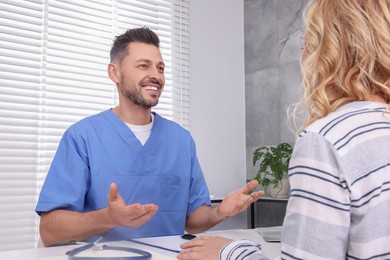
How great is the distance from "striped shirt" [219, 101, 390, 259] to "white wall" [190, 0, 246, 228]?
98.0 inches

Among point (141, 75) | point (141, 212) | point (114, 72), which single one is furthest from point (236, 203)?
point (114, 72)

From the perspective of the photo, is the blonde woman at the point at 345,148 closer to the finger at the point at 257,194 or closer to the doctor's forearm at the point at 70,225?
the finger at the point at 257,194

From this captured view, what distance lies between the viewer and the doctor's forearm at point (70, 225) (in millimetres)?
1370

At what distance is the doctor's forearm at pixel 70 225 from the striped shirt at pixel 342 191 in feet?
2.88

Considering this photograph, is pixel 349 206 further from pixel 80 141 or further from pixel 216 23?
pixel 216 23

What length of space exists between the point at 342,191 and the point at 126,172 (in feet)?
3.94

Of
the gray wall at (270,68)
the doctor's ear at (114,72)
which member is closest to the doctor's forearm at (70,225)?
the doctor's ear at (114,72)

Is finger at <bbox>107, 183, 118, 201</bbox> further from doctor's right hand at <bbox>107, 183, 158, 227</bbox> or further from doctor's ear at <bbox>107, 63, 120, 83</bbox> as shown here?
doctor's ear at <bbox>107, 63, 120, 83</bbox>

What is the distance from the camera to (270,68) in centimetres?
319

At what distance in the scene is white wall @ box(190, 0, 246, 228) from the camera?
3117 millimetres

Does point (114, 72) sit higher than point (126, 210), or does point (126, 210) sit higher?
point (114, 72)

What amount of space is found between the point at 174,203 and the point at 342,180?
1.27m

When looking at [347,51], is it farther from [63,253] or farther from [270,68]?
[270,68]

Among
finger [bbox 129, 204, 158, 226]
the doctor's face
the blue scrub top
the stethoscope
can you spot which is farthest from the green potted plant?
the stethoscope
